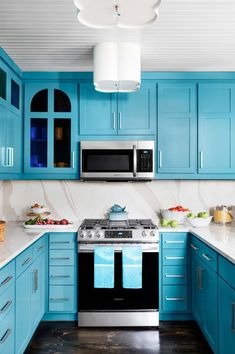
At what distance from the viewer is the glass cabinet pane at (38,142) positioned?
132 inches

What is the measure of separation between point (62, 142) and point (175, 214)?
139cm

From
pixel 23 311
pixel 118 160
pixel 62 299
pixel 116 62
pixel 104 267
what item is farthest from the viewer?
pixel 118 160

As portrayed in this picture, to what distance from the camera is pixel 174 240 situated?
10.1 ft

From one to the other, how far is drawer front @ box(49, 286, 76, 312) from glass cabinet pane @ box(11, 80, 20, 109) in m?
1.79

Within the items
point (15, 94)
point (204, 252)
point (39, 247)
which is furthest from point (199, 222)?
point (15, 94)

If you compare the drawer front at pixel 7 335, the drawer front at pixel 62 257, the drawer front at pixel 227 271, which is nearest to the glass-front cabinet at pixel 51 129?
the drawer front at pixel 62 257

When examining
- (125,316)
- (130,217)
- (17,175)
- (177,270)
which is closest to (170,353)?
(125,316)

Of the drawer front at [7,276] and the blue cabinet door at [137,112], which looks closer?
the drawer front at [7,276]

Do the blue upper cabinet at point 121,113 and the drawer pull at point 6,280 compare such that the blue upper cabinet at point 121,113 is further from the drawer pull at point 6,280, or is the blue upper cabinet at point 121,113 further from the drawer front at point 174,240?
the drawer pull at point 6,280

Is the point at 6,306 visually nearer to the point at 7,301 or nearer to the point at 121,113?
the point at 7,301

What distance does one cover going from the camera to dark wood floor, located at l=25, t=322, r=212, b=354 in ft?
8.40

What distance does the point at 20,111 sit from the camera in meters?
3.30

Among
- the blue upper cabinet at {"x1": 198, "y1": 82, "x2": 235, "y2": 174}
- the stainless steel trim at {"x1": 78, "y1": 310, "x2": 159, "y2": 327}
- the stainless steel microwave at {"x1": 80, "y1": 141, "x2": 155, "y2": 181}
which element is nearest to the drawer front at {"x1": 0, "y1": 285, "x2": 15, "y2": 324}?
the stainless steel trim at {"x1": 78, "y1": 310, "x2": 159, "y2": 327}

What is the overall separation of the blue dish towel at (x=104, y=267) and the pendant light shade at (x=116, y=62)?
59.3 inches
